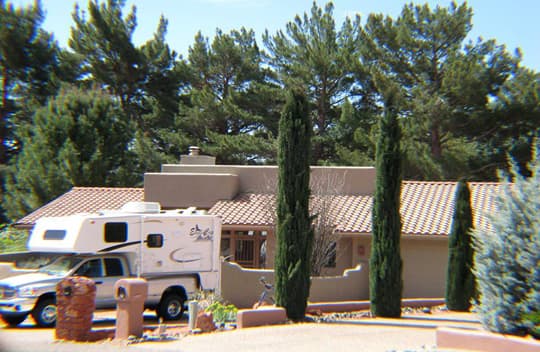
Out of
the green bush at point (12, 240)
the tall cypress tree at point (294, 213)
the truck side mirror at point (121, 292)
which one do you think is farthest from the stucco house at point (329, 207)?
the truck side mirror at point (121, 292)

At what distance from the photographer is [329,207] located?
929 inches

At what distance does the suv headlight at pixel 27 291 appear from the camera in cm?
1616

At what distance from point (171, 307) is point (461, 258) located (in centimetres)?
981

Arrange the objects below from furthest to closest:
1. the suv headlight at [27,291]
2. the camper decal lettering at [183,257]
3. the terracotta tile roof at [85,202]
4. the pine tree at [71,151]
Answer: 1. the pine tree at [71,151]
2. the terracotta tile roof at [85,202]
3. the camper decal lettering at [183,257]
4. the suv headlight at [27,291]

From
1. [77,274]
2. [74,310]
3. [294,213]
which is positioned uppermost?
[294,213]

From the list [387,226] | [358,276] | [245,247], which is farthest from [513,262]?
[245,247]

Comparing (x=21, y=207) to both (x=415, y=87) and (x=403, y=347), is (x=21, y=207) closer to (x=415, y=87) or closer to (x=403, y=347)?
(x=415, y=87)

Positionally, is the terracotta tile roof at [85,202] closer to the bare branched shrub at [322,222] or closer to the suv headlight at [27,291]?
the bare branched shrub at [322,222]

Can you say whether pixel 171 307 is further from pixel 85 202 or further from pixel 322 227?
pixel 85 202

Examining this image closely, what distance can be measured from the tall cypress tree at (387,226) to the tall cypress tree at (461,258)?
13.3 ft

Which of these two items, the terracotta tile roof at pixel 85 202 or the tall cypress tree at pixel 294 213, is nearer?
the tall cypress tree at pixel 294 213

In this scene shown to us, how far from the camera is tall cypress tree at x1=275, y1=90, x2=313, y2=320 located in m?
16.5

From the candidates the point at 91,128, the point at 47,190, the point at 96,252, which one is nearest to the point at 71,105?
the point at 91,128

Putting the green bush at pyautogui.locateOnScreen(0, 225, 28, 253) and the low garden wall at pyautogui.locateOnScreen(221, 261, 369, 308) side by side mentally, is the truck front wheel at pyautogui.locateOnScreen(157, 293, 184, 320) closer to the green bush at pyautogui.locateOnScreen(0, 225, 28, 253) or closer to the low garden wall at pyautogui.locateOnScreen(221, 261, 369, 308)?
the low garden wall at pyautogui.locateOnScreen(221, 261, 369, 308)
